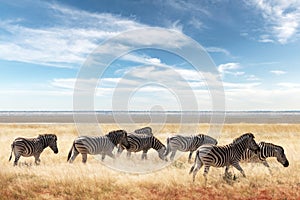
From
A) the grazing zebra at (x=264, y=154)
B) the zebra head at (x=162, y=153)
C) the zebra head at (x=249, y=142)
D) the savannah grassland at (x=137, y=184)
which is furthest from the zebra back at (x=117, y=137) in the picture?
the grazing zebra at (x=264, y=154)

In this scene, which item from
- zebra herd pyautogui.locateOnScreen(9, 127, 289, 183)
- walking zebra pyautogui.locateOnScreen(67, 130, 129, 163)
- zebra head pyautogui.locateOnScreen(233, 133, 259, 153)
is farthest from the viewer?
walking zebra pyautogui.locateOnScreen(67, 130, 129, 163)

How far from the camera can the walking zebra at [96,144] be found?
49.9 ft

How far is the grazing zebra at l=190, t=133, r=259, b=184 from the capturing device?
12016 millimetres

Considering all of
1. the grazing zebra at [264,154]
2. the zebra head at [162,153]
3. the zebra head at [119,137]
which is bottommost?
the zebra head at [162,153]

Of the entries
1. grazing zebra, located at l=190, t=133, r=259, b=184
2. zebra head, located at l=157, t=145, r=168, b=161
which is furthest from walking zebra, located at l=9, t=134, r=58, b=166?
grazing zebra, located at l=190, t=133, r=259, b=184

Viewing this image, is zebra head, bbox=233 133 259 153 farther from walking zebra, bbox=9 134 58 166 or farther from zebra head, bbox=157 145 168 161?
walking zebra, bbox=9 134 58 166

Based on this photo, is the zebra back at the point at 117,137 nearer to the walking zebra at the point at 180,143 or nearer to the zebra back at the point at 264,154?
the walking zebra at the point at 180,143

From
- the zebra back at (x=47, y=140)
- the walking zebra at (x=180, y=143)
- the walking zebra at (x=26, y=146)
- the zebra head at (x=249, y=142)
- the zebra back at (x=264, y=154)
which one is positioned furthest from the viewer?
the walking zebra at (x=180, y=143)

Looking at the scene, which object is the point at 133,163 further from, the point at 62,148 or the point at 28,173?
the point at 62,148

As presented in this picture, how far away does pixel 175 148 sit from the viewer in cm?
1711

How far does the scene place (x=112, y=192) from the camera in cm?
1124

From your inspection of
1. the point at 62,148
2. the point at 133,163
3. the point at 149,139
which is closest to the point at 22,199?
the point at 133,163

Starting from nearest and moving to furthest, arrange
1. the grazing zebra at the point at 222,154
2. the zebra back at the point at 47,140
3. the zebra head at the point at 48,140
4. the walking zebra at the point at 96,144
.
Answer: the grazing zebra at the point at 222,154 < the walking zebra at the point at 96,144 < the zebra back at the point at 47,140 < the zebra head at the point at 48,140

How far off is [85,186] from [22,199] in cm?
207
